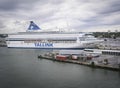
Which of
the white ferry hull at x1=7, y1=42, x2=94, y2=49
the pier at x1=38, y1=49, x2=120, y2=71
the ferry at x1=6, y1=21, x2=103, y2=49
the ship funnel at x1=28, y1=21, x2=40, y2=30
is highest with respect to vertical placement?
the ship funnel at x1=28, y1=21, x2=40, y2=30

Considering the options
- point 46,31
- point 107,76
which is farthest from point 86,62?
point 46,31

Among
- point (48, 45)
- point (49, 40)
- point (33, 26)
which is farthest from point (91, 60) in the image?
point (33, 26)

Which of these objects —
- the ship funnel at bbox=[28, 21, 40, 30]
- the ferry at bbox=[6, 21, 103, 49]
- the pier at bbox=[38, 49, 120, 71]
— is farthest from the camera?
the ship funnel at bbox=[28, 21, 40, 30]

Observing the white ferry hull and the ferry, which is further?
the ferry

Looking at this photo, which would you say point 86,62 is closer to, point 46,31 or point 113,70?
point 113,70

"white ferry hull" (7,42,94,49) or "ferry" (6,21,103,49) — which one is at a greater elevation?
"ferry" (6,21,103,49)

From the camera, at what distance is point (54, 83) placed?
42.5 ft

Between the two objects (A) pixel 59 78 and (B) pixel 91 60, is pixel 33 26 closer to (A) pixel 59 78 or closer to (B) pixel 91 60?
(B) pixel 91 60

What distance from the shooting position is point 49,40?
118 feet

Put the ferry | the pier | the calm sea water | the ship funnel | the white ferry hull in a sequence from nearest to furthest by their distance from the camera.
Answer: the calm sea water, the pier, the white ferry hull, the ferry, the ship funnel

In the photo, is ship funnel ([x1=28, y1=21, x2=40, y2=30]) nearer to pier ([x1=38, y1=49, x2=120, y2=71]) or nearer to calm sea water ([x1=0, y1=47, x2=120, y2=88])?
pier ([x1=38, y1=49, x2=120, y2=71])

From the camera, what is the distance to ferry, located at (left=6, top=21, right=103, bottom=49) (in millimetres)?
32281

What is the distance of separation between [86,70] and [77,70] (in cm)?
73

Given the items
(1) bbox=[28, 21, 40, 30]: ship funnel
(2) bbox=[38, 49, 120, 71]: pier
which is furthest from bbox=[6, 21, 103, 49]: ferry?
(2) bbox=[38, 49, 120, 71]: pier
